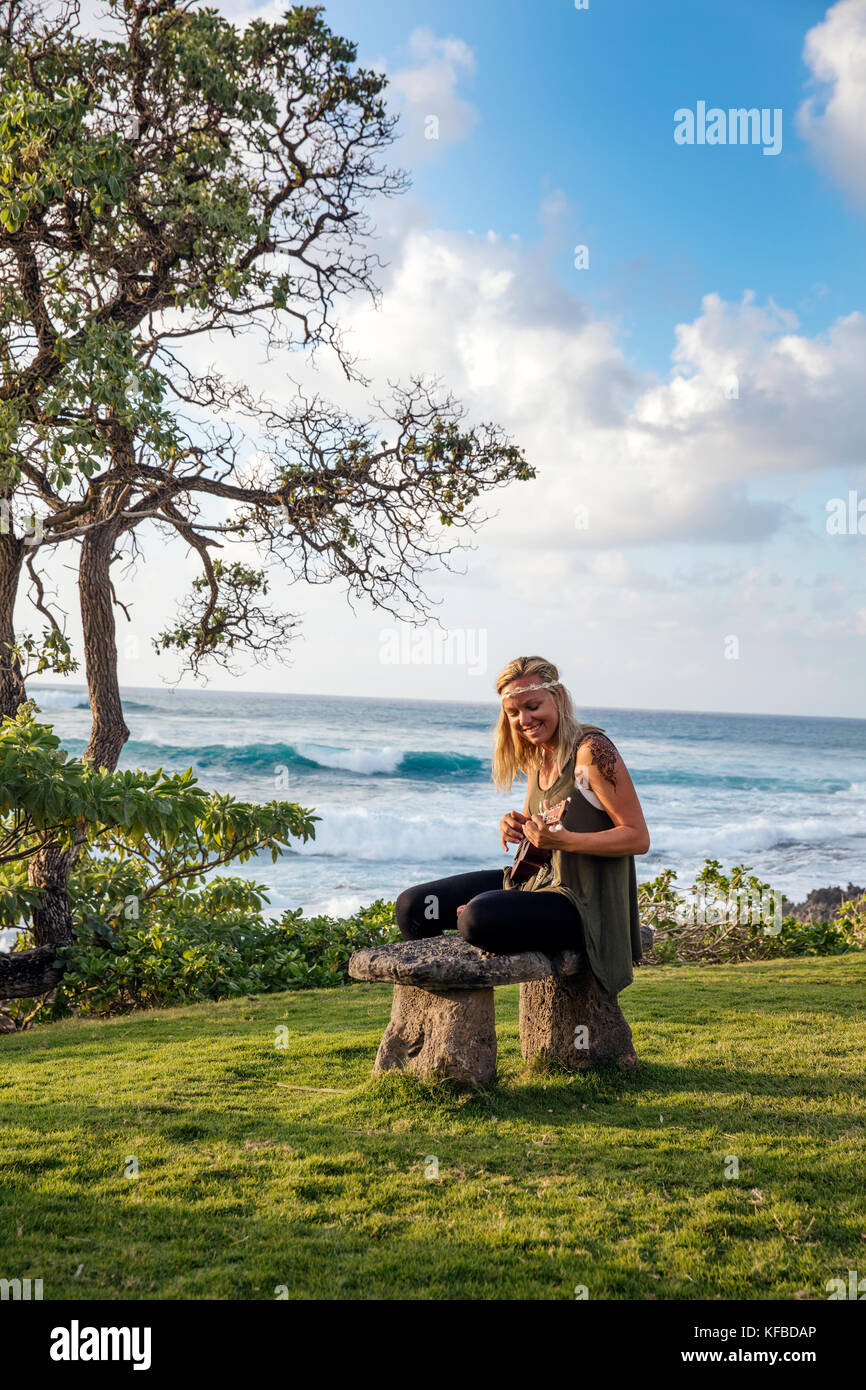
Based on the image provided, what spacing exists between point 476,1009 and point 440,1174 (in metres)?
0.88

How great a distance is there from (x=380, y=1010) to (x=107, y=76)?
8.61 meters

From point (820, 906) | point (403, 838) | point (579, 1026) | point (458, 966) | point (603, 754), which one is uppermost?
point (603, 754)

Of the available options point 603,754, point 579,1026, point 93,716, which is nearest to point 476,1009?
point 579,1026

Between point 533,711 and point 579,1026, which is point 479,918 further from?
point 533,711

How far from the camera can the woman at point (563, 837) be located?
13.9 ft

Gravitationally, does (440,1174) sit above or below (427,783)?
above

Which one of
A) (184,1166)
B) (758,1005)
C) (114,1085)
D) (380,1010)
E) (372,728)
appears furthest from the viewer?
(372,728)

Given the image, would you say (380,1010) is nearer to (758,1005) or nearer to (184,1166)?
(758,1005)

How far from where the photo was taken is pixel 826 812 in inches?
1437

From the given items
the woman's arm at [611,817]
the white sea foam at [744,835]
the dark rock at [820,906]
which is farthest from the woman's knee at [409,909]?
the white sea foam at [744,835]

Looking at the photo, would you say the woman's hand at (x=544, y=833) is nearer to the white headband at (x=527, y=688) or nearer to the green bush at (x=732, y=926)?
the white headband at (x=527, y=688)

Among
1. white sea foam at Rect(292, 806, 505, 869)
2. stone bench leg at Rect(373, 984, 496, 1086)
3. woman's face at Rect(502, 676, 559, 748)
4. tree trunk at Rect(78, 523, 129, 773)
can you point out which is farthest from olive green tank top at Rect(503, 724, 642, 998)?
white sea foam at Rect(292, 806, 505, 869)

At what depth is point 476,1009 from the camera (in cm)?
430
